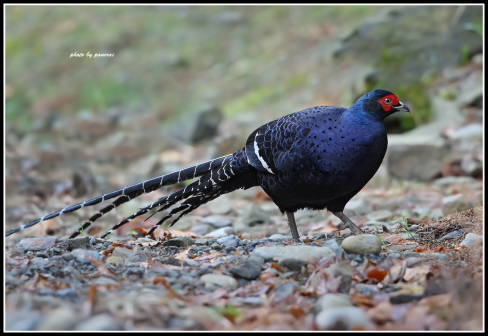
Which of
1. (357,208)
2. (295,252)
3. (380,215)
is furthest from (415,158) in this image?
(295,252)

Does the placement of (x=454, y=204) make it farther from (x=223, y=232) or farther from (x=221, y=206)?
(x=221, y=206)

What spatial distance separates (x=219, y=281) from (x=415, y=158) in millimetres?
4876

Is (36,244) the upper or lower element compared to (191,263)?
upper

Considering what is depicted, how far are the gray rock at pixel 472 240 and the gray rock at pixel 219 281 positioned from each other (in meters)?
1.79

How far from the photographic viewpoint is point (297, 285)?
3318 millimetres

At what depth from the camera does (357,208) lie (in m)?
6.59

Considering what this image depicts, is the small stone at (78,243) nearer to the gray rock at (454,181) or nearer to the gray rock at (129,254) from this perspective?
the gray rock at (129,254)

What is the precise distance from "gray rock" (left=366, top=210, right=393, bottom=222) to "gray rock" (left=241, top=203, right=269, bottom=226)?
4.23ft

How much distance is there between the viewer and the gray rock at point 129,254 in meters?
3.89

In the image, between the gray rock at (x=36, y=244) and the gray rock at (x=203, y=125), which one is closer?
the gray rock at (x=36, y=244)

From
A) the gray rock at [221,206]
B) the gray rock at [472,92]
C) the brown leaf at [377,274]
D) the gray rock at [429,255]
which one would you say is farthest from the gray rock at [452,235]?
the gray rock at [472,92]

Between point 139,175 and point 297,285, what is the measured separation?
700 centimetres

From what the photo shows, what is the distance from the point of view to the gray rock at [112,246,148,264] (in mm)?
3887

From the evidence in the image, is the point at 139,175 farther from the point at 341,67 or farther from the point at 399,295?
the point at 399,295
